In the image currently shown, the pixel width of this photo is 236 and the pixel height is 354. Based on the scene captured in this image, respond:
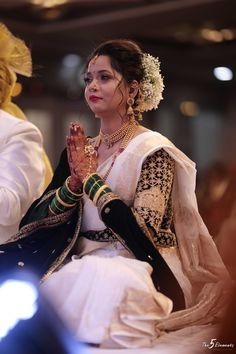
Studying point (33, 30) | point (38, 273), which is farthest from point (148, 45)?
point (38, 273)

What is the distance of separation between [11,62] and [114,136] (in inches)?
18.4

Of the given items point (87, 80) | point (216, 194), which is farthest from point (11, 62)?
point (216, 194)

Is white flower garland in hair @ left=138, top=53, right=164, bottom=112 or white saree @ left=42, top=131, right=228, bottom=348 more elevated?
white flower garland in hair @ left=138, top=53, right=164, bottom=112

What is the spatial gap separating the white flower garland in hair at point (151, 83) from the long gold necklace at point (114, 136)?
72 millimetres

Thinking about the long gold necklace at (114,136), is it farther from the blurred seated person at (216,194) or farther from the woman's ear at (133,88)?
the blurred seated person at (216,194)

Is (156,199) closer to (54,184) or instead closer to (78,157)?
(78,157)

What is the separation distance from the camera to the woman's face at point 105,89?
1800mm

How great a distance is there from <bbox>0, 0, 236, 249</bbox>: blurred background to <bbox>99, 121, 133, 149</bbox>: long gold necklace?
0.04 metres

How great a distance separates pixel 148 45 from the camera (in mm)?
1824

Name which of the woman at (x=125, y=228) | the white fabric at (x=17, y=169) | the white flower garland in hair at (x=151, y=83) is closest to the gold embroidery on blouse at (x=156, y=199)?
the woman at (x=125, y=228)

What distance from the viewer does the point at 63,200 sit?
1.85 m

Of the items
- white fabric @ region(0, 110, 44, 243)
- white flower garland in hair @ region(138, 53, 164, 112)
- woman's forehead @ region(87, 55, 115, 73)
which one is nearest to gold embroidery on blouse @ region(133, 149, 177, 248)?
white flower garland in hair @ region(138, 53, 164, 112)

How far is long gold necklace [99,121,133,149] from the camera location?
72.2 inches

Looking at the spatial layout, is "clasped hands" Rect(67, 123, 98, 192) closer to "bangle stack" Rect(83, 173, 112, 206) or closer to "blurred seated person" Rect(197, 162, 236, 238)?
"bangle stack" Rect(83, 173, 112, 206)
